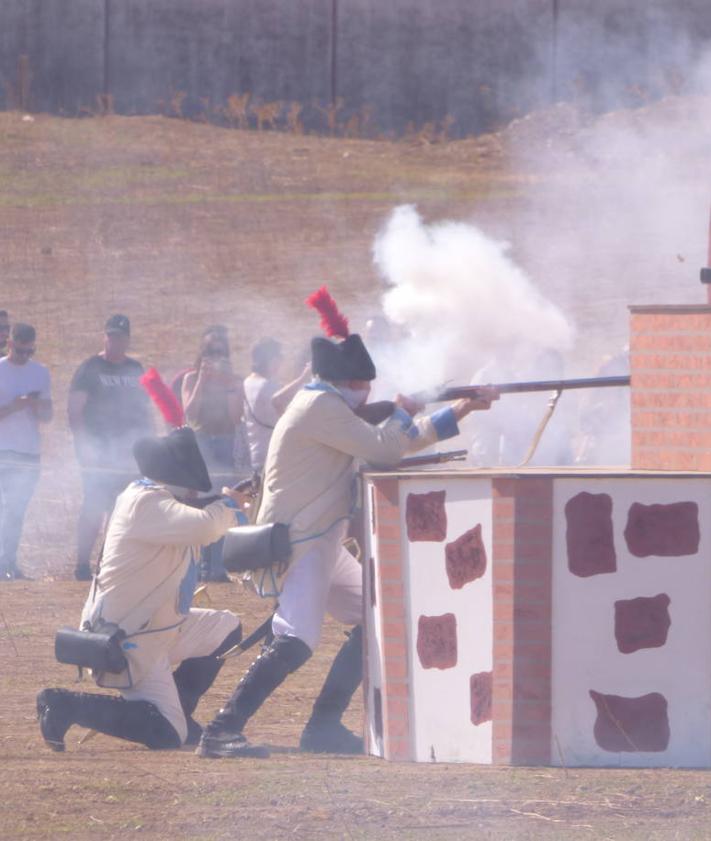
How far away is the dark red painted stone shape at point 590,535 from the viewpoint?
5.39 m

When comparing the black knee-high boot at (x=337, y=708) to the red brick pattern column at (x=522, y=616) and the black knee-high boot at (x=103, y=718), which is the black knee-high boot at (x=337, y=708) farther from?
the red brick pattern column at (x=522, y=616)

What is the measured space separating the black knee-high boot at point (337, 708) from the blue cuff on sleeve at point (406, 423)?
881 mm

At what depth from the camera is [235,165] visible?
71.7 feet

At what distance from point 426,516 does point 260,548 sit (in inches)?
28.3

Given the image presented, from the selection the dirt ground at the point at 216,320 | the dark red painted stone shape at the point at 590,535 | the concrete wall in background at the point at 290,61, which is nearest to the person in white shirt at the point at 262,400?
the dirt ground at the point at 216,320

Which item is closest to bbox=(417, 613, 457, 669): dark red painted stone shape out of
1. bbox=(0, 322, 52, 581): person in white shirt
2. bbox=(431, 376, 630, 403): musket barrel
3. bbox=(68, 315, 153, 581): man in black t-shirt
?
bbox=(431, 376, 630, 403): musket barrel

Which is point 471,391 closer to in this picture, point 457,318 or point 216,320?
point 457,318

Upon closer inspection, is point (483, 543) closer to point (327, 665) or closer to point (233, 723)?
point (233, 723)

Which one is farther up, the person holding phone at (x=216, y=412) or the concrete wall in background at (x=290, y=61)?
the concrete wall in background at (x=290, y=61)

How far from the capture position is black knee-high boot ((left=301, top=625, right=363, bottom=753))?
6273 mm

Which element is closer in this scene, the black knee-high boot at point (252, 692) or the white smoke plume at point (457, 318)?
the black knee-high boot at point (252, 692)

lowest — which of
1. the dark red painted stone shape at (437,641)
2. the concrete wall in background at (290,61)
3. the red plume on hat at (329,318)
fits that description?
the dark red painted stone shape at (437,641)

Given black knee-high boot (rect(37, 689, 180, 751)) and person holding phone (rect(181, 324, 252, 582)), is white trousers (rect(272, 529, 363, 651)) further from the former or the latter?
person holding phone (rect(181, 324, 252, 582))

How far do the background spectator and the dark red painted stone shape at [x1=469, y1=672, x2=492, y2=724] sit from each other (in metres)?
5.33
